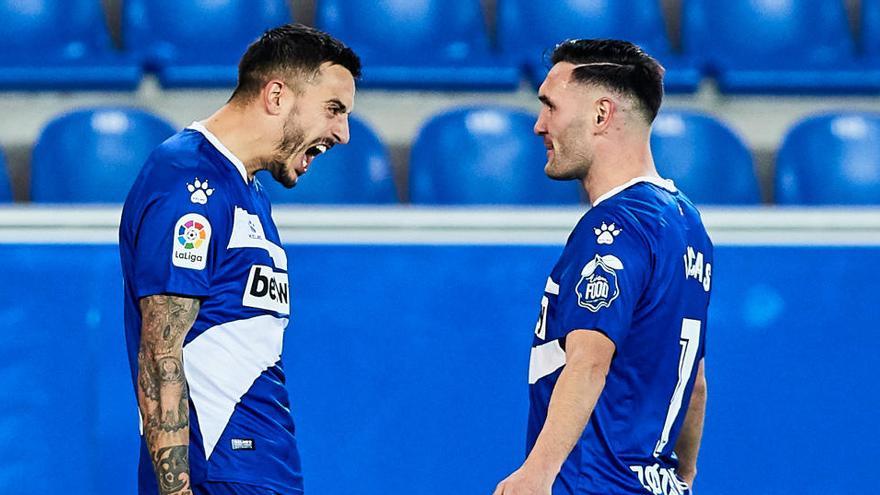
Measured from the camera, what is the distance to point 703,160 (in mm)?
5008

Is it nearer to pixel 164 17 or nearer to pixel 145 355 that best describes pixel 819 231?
pixel 145 355

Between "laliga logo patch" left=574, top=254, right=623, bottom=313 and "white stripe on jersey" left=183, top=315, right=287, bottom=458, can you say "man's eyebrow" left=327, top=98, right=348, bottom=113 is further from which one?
"laliga logo patch" left=574, top=254, right=623, bottom=313

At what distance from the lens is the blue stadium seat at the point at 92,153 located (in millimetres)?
4668

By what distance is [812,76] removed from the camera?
5.50m

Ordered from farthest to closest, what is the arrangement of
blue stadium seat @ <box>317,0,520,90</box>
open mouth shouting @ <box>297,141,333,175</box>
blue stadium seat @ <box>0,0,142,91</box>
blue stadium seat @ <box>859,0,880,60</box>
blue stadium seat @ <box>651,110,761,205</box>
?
blue stadium seat @ <box>859,0,880,60</box>, blue stadium seat @ <box>317,0,520,90</box>, blue stadium seat @ <box>0,0,142,91</box>, blue stadium seat @ <box>651,110,761,205</box>, open mouth shouting @ <box>297,141,333,175</box>

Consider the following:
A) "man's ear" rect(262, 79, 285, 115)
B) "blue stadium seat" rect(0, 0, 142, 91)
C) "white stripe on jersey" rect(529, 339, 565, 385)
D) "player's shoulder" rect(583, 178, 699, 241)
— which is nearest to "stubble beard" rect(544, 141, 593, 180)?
"player's shoulder" rect(583, 178, 699, 241)

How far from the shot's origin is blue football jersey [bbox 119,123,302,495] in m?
2.66

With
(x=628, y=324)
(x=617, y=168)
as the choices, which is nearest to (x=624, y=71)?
(x=617, y=168)

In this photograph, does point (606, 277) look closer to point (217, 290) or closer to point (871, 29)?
point (217, 290)

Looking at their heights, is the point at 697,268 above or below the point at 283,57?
below

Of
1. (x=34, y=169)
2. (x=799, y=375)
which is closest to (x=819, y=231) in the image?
(x=799, y=375)

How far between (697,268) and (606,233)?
239 mm

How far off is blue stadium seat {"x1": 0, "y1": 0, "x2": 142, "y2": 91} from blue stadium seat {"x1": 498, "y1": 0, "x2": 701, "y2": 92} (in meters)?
1.47

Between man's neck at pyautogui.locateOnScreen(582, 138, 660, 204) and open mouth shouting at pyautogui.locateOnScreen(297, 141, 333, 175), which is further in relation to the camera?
open mouth shouting at pyautogui.locateOnScreen(297, 141, 333, 175)
